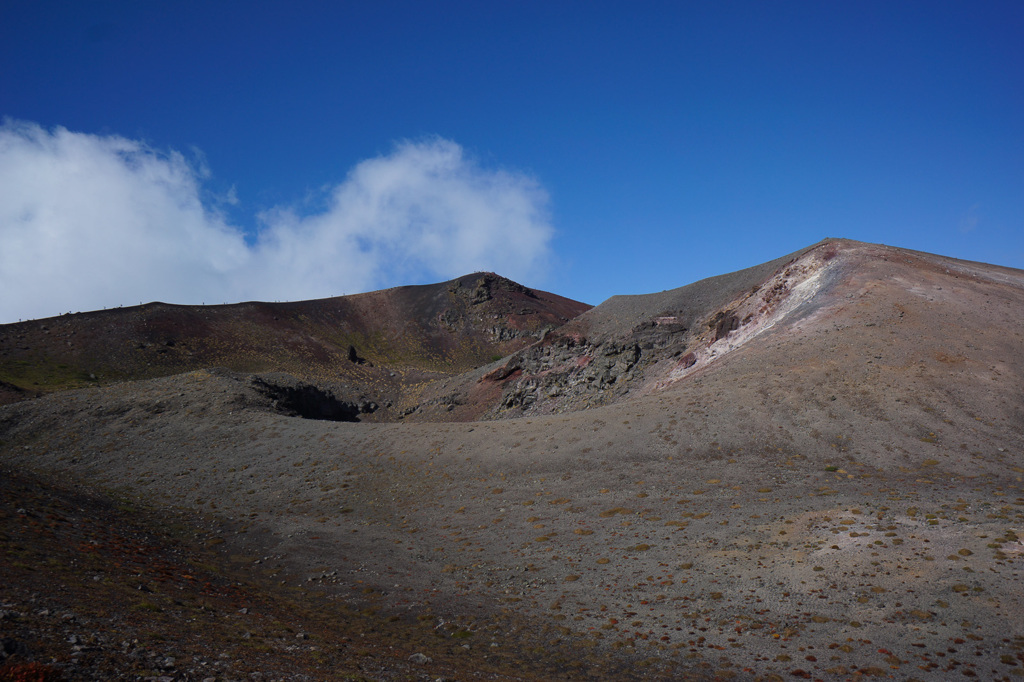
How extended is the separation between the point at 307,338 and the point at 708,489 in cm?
7208

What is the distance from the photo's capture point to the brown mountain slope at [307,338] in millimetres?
55438

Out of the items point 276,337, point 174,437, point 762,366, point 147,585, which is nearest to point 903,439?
point 762,366

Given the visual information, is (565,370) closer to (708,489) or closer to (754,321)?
(754,321)

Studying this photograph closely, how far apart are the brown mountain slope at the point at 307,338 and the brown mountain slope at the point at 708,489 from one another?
25.7 m

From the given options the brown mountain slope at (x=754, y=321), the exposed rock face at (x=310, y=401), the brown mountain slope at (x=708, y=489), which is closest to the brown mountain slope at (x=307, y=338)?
the exposed rock face at (x=310, y=401)

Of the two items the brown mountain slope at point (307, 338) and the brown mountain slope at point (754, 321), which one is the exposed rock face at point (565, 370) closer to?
the brown mountain slope at point (754, 321)

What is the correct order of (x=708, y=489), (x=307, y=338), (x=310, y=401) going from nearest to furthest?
1. (x=708, y=489)
2. (x=310, y=401)
3. (x=307, y=338)

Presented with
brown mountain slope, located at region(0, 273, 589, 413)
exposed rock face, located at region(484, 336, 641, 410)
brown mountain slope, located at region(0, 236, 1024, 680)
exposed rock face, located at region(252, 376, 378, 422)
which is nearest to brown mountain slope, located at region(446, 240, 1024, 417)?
exposed rock face, located at region(484, 336, 641, 410)

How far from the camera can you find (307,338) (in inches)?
3142

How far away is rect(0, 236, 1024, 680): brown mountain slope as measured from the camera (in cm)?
1065

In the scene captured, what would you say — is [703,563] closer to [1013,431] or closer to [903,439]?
[903,439]

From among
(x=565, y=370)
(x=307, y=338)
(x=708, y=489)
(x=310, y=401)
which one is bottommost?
(x=708, y=489)

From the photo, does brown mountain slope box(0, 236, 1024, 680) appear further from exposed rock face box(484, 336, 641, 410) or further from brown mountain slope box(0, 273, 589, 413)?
brown mountain slope box(0, 273, 589, 413)

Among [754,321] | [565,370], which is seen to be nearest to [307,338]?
[565,370]
